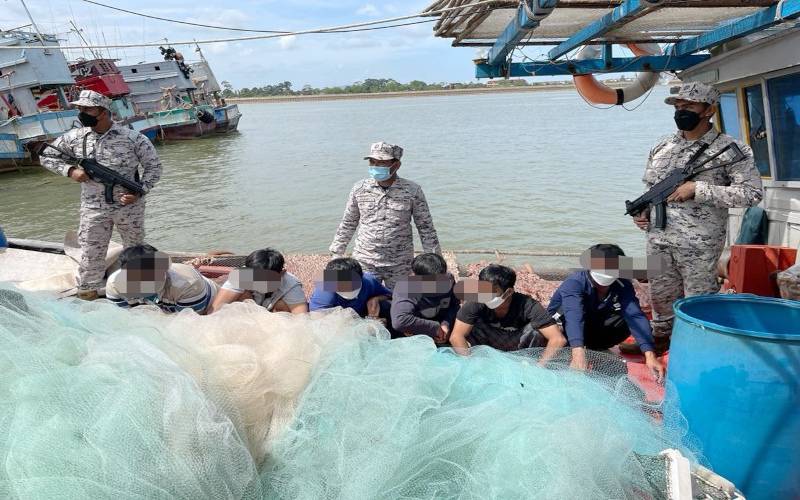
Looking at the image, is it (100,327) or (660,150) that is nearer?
(100,327)

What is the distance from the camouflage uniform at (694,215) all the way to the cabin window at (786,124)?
133cm

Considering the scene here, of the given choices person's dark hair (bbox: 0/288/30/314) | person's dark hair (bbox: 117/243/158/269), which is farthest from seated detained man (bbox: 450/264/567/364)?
person's dark hair (bbox: 0/288/30/314)

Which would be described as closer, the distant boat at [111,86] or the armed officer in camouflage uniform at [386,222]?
the armed officer in camouflage uniform at [386,222]

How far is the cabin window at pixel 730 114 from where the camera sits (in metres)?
5.43

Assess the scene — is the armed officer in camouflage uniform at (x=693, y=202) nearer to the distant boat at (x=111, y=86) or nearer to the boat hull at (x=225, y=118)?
the distant boat at (x=111, y=86)

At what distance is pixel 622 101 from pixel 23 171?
23.9m

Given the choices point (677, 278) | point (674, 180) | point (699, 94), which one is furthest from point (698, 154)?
point (677, 278)

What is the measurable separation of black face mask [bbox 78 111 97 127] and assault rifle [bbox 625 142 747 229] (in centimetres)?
417

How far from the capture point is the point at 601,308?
11.8ft

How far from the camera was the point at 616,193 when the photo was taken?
14.3 metres

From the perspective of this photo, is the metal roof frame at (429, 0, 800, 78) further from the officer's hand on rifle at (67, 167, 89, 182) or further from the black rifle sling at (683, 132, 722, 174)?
the officer's hand on rifle at (67, 167, 89, 182)

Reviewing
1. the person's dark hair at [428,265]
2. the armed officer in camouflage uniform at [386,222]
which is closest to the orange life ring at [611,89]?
the armed officer in camouflage uniform at [386,222]

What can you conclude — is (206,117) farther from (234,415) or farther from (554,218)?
(234,415)

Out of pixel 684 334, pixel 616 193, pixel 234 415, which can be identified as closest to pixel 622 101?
pixel 684 334
